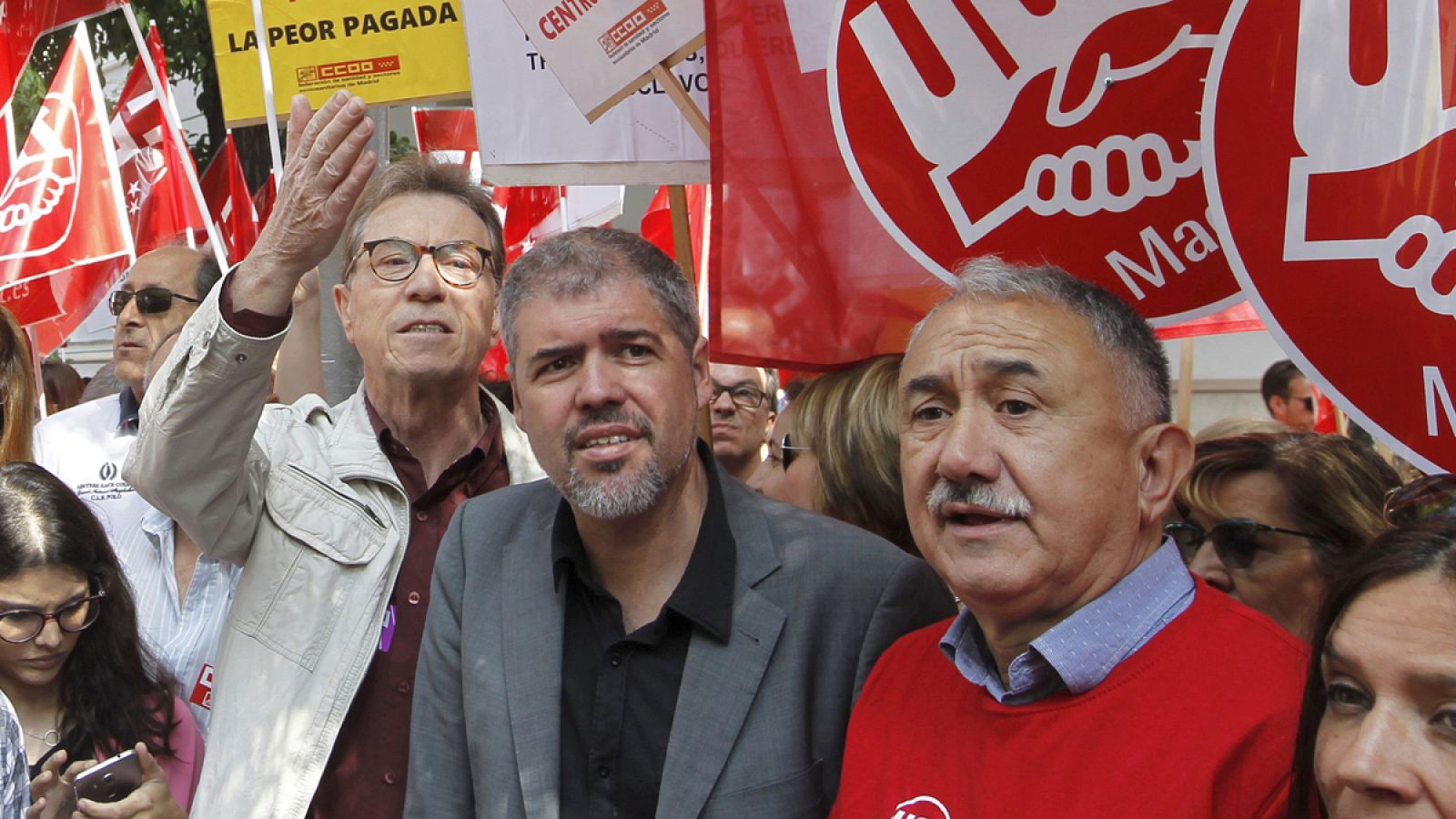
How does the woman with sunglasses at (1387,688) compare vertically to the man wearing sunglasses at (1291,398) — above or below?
above

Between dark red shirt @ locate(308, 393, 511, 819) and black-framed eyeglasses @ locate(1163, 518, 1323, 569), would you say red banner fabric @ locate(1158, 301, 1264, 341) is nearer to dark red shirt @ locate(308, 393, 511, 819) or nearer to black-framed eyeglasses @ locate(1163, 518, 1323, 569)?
black-framed eyeglasses @ locate(1163, 518, 1323, 569)

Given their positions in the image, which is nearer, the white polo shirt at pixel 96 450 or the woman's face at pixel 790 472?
the woman's face at pixel 790 472

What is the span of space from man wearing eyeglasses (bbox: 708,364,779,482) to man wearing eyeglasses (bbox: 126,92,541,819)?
2.47 m

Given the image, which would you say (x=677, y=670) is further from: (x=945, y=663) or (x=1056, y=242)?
(x=1056, y=242)

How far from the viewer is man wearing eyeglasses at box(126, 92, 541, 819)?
2818 mm

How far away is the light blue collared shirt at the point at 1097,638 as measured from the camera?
207 centimetres

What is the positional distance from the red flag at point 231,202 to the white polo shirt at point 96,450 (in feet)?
10.1

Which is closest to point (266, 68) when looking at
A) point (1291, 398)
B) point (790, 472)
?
point (790, 472)

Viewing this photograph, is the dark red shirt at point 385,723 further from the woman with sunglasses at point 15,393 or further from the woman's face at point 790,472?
the woman with sunglasses at point 15,393

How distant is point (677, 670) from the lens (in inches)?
103

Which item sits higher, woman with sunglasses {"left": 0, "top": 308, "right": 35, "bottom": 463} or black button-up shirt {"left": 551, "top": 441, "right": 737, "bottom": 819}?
woman with sunglasses {"left": 0, "top": 308, "right": 35, "bottom": 463}

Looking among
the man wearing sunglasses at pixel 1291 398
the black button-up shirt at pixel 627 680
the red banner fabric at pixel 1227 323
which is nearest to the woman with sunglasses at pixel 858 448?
the black button-up shirt at pixel 627 680

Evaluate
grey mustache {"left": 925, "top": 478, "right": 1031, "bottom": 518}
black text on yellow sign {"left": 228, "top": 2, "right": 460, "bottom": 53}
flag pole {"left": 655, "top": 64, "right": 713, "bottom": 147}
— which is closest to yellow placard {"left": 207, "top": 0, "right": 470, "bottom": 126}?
black text on yellow sign {"left": 228, "top": 2, "right": 460, "bottom": 53}

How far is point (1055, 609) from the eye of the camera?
2.20 metres
